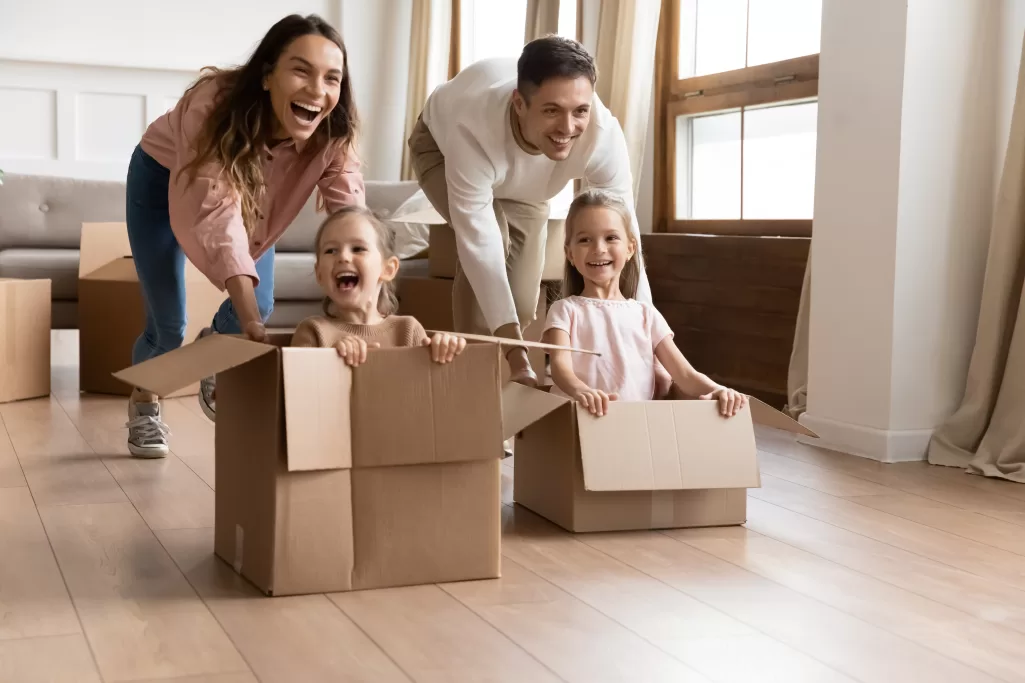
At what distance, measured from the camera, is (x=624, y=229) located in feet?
8.02

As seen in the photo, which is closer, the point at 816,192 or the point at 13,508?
the point at 13,508

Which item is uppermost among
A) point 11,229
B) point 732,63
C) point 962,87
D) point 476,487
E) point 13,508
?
point 732,63

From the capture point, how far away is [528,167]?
260 cm

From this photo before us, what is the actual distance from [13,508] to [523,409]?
40.6 inches

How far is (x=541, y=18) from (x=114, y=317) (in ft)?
7.30

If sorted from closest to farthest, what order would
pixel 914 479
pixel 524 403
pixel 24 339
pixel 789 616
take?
pixel 789 616, pixel 524 403, pixel 914 479, pixel 24 339

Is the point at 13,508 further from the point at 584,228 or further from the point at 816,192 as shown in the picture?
the point at 816,192

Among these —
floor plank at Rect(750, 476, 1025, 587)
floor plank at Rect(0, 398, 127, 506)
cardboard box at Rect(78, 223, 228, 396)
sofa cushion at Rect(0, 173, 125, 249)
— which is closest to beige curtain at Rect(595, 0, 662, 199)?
cardboard box at Rect(78, 223, 228, 396)

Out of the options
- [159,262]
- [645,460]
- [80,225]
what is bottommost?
[645,460]

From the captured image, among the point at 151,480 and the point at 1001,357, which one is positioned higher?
the point at 1001,357

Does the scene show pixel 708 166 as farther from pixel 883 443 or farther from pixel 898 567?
pixel 898 567

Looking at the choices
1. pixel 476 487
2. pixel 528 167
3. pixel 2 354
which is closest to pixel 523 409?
pixel 476 487

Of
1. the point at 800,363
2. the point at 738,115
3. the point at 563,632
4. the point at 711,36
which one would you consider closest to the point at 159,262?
the point at 563,632

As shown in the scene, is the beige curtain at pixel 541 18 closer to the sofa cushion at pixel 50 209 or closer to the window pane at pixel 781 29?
the window pane at pixel 781 29
